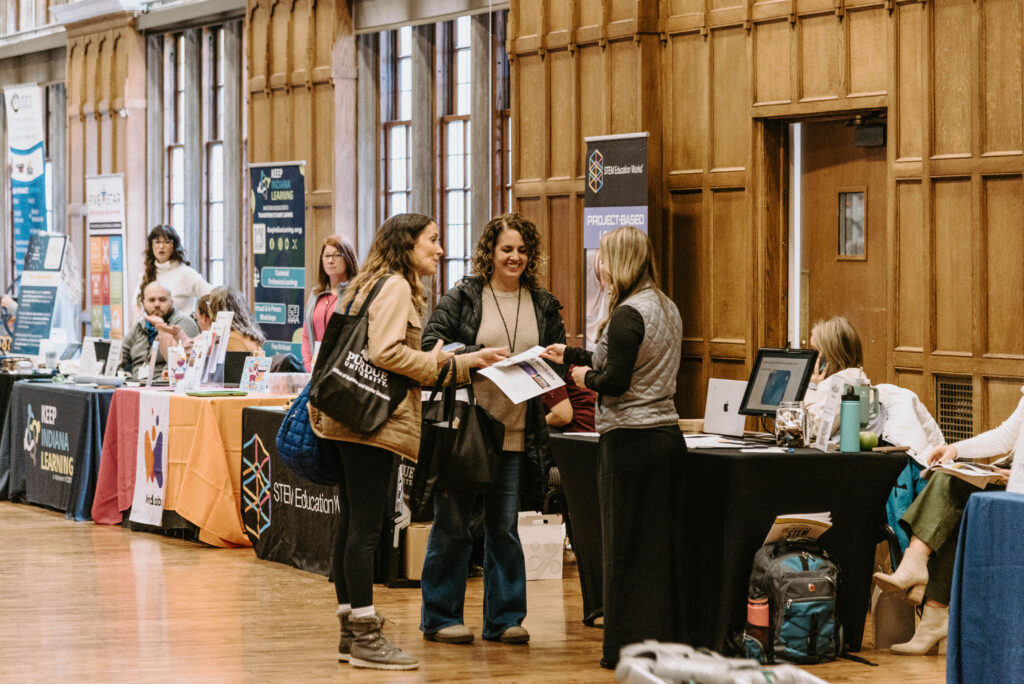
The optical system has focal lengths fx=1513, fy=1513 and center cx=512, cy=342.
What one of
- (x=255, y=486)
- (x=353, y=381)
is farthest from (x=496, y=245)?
(x=255, y=486)

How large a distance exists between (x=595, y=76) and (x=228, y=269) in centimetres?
564

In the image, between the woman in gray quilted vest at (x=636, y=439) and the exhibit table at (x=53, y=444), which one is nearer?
the woman in gray quilted vest at (x=636, y=439)

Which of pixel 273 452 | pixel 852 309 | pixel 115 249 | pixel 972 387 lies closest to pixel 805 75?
pixel 852 309

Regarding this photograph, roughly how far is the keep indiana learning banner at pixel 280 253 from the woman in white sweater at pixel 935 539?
6983 millimetres

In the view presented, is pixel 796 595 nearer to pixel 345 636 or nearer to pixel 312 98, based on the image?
pixel 345 636

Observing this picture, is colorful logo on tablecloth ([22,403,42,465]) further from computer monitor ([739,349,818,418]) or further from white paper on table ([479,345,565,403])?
computer monitor ([739,349,818,418])

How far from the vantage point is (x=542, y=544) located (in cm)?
687

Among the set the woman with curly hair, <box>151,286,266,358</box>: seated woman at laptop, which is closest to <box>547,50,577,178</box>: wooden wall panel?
<box>151,286,266,358</box>: seated woman at laptop

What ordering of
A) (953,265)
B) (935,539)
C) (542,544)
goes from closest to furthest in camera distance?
(935,539), (542,544), (953,265)

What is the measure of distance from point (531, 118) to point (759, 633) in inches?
207

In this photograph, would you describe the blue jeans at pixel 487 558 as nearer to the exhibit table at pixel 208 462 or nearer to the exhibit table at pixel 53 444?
the exhibit table at pixel 208 462

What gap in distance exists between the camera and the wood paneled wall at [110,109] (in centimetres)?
1452

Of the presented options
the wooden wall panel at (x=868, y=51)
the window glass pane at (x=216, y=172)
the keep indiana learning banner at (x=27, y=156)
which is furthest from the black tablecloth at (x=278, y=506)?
the keep indiana learning banner at (x=27, y=156)

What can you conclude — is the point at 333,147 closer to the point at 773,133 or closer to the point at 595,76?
the point at 595,76
